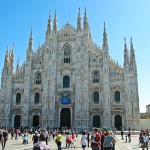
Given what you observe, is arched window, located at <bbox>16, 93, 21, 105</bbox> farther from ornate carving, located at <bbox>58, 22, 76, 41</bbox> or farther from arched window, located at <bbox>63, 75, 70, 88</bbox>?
ornate carving, located at <bbox>58, 22, 76, 41</bbox>

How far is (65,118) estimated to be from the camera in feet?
145

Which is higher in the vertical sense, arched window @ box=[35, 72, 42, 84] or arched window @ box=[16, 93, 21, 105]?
arched window @ box=[35, 72, 42, 84]

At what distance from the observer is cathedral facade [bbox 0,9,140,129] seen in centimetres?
4284

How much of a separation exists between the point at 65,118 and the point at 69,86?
5.63 metres

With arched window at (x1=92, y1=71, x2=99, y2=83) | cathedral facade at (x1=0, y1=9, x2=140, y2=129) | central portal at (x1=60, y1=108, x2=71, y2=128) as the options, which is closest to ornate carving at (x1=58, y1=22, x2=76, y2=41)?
cathedral facade at (x1=0, y1=9, x2=140, y2=129)

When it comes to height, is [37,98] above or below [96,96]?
below

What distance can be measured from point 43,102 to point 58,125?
4.80 metres

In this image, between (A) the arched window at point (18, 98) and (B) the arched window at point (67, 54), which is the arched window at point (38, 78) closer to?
(A) the arched window at point (18, 98)

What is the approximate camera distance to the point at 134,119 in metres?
41.5

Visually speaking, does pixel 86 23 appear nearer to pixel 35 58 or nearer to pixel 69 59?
pixel 69 59

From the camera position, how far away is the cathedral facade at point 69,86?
42844 millimetres

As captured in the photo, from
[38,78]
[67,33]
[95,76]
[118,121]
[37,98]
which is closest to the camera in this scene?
[118,121]

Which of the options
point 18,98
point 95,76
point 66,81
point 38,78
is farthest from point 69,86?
point 18,98

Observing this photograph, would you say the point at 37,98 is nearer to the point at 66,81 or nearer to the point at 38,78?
the point at 38,78
